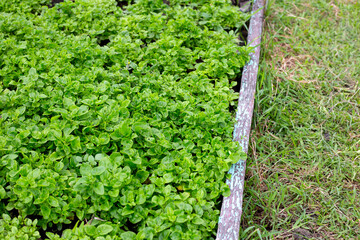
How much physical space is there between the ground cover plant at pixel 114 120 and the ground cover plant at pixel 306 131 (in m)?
0.55

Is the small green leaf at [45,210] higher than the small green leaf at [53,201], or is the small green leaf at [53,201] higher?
the small green leaf at [53,201]

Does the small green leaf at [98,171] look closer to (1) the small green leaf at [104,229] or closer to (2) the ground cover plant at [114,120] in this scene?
(2) the ground cover plant at [114,120]

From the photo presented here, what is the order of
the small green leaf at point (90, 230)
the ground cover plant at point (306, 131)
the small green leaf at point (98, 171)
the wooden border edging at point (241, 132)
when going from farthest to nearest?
1. the ground cover plant at point (306, 131)
2. the wooden border edging at point (241, 132)
3. the small green leaf at point (98, 171)
4. the small green leaf at point (90, 230)

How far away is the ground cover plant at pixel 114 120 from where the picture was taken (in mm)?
2141

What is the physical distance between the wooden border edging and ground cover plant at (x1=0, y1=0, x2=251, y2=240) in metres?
0.09

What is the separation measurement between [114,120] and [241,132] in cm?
107

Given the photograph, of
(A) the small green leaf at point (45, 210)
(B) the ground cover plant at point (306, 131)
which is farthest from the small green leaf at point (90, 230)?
(B) the ground cover plant at point (306, 131)

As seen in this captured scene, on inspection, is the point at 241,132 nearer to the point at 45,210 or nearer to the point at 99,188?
the point at 99,188

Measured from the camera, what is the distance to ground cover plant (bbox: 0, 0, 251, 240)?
2.14 meters

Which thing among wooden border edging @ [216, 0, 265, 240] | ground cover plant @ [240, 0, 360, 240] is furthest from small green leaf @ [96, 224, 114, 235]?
ground cover plant @ [240, 0, 360, 240]

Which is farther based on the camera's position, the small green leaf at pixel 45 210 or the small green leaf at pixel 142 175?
the small green leaf at pixel 142 175

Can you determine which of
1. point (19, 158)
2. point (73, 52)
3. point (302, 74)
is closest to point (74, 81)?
point (73, 52)

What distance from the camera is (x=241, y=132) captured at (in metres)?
2.82

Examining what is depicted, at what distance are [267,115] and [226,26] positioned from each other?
3.75 feet
